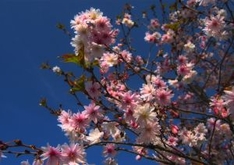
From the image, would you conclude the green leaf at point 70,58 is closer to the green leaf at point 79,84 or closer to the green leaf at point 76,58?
the green leaf at point 76,58

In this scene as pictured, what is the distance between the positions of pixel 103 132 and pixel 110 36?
93 centimetres

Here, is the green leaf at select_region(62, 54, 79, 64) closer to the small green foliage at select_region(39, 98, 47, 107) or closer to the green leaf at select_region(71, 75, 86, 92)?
the green leaf at select_region(71, 75, 86, 92)

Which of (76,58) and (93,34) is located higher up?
(93,34)

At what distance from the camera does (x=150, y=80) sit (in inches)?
167

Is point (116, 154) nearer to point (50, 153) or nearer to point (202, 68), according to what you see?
point (50, 153)

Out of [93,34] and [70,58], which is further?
[93,34]

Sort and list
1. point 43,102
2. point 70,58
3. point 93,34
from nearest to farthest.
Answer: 1. point 70,58
2. point 93,34
3. point 43,102

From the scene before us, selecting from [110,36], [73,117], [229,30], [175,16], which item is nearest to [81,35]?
[110,36]

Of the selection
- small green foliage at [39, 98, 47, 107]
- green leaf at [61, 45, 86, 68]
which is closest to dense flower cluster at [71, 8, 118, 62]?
green leaf at [61, 45, 86, 68]

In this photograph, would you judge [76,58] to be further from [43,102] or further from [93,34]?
[43,102]

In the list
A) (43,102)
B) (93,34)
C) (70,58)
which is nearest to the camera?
(70,58)

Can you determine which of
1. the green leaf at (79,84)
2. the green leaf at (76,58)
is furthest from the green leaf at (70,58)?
the green leaf at (79,84)

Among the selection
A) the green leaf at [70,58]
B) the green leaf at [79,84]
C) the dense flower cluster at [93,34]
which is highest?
the dense flower cluster at [93,34]

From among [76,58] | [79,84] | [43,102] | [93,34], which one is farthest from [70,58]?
[43,102]
